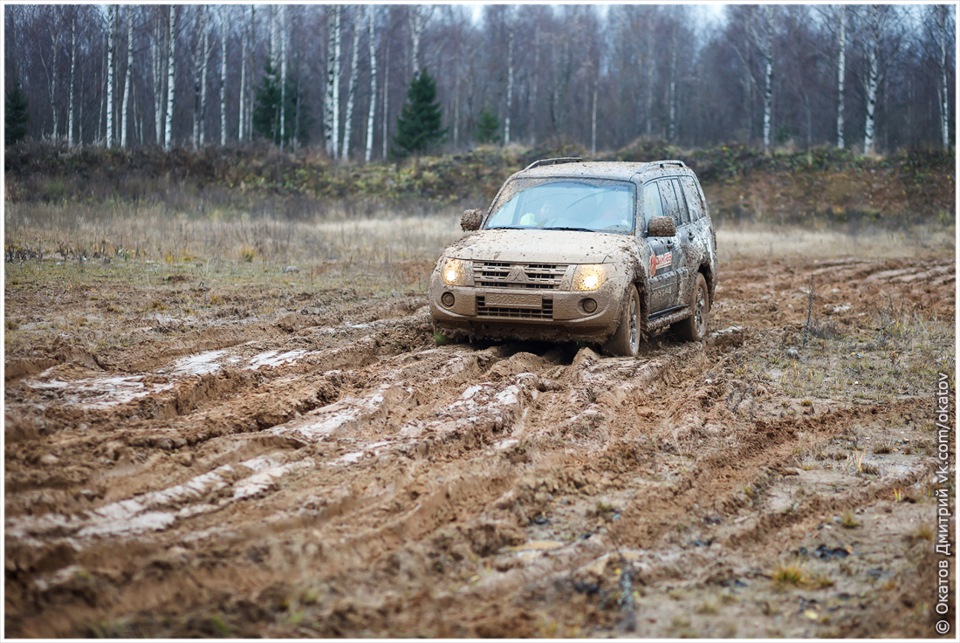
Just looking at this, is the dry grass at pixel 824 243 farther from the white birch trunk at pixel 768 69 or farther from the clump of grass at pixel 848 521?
the clump of grass at pixel 848 521

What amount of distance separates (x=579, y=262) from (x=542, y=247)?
0.42 metres

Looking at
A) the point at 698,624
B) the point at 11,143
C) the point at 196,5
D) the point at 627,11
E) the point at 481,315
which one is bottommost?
the point at 698,624

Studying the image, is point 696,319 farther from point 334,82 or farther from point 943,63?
point 943,63

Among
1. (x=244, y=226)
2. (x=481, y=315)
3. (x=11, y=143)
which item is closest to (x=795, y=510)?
(x=481, y=315)

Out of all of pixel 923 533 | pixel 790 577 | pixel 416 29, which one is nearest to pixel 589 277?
pixel 923 533

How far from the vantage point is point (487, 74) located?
Answer: 70.5 m

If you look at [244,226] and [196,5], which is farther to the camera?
[196,5]

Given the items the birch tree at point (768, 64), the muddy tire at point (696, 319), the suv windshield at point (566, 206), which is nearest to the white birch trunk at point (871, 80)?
the birch tree at point (768, 64)

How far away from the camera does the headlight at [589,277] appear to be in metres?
9.06

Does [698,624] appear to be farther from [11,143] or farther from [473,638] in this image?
[11,143]

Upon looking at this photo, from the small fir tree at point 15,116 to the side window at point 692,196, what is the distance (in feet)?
88.2

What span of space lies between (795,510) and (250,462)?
3081mm

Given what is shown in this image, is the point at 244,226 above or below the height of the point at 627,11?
below

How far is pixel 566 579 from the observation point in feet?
14.5
